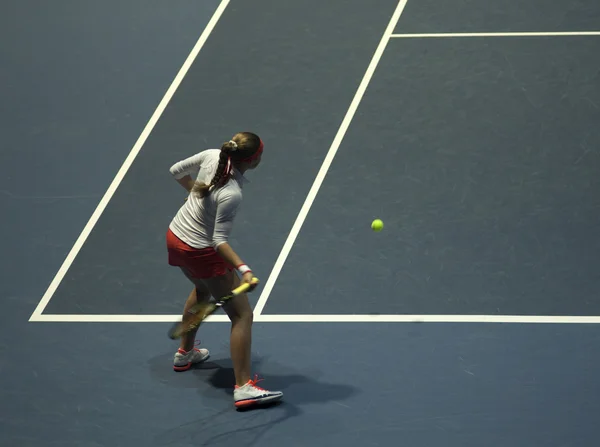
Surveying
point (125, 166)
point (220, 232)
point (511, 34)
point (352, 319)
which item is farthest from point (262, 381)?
point (511, 34)

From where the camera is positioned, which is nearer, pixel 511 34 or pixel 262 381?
pixel 262 381

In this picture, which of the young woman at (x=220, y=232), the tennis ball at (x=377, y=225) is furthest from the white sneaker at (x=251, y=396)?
the tennis ball at (x=377, y=225)

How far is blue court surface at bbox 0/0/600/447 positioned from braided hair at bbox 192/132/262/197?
143 centimetres

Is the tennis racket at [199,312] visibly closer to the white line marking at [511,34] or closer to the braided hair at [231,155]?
the braided hair at [231,155]

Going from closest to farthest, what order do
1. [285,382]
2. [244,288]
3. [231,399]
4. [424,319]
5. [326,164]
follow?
[244,288]
[231,399]
[285,382]
[424,319]
[326,164]

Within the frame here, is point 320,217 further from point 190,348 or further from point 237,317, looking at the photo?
point 237,317

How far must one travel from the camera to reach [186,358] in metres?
7.59

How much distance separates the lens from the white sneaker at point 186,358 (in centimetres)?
757

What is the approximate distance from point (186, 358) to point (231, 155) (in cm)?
156

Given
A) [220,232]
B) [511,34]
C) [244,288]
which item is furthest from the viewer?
[511,34]

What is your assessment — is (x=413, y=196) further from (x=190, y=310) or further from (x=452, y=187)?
(x=190, y=310)

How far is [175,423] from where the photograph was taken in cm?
697

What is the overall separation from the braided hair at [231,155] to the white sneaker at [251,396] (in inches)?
50.2

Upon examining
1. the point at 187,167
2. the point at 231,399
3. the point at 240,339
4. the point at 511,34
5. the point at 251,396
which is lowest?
the point at 231,399
